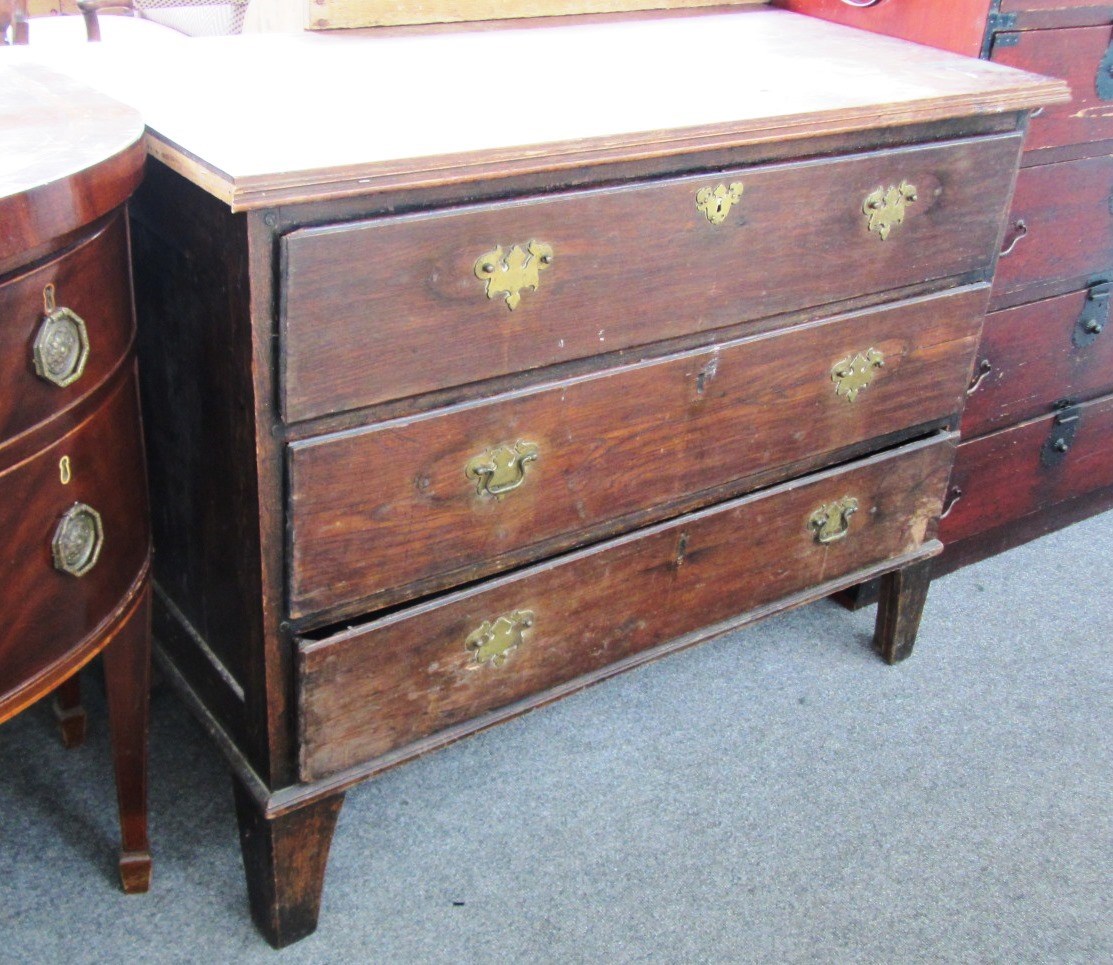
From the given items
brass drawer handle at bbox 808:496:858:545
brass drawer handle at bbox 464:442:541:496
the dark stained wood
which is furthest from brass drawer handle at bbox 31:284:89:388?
the dark stained wood

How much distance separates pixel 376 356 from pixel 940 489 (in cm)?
99

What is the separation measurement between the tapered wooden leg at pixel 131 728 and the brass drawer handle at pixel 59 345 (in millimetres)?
302

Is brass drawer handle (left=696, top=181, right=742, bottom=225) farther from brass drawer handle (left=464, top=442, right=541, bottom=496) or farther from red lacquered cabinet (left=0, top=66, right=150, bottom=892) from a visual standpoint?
red lacquered cabinet (left=0, top=66, right=150, bottom=892)

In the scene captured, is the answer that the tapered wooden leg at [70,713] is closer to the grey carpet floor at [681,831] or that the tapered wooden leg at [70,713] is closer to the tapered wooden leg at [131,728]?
the grey carpet floor at [681,831]

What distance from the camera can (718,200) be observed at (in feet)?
4.48

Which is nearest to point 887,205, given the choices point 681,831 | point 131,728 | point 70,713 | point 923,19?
point 923,19

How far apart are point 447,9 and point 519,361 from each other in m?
0.69

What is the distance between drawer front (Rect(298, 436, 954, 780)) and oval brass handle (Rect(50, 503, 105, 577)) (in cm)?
24

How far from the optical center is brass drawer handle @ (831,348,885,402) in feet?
5.31

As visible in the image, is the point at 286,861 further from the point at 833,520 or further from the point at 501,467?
the point at 833,520

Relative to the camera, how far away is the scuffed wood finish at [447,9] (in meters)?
1.65

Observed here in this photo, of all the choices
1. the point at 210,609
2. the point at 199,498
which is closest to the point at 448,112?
the point at 199,498

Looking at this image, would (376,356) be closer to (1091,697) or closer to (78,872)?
(78,872)

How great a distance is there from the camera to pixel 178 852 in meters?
1.56
